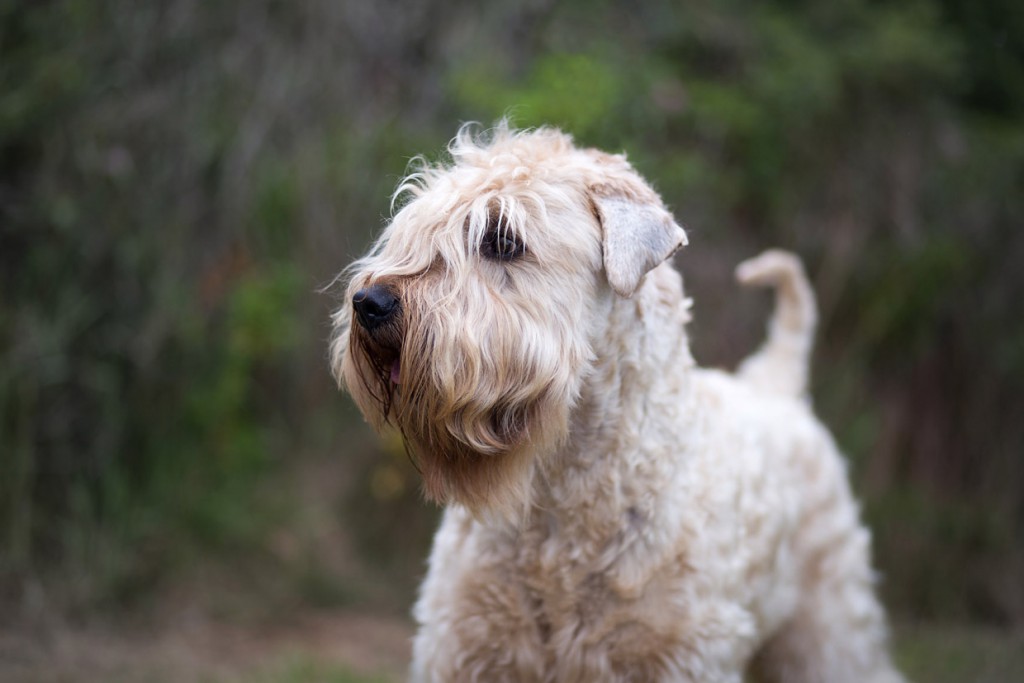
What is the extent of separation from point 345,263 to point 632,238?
369 cm

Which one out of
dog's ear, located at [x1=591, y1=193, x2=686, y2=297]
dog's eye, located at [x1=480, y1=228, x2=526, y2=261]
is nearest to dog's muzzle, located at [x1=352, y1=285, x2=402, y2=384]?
dog's eye, located at [x1=480, y1=228, x2=526, y2=261]

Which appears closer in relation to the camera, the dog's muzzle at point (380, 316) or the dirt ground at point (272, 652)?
the dog's muzzle at point (380, 316)

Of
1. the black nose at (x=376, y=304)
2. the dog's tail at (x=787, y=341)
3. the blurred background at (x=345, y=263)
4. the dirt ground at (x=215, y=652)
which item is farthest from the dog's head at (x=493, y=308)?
the dirt ground at (x=215, y=652)

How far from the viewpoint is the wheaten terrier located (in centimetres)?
250

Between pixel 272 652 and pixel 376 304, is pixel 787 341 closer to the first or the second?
pixel 376 304

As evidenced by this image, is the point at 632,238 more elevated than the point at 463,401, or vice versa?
the point at 632,238

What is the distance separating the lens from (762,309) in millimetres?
6465

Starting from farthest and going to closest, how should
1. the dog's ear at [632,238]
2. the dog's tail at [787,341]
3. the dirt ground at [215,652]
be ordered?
the dirt ground at [215,652], the dog's tail at [787,341], the dog's ear at [632,238]

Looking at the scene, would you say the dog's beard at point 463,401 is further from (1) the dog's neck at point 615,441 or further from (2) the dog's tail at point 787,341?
(2) the dog's tail at point 787,341

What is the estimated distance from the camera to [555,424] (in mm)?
2572

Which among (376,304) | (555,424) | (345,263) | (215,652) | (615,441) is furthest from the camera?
(345,263)

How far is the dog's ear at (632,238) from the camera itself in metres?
2.56

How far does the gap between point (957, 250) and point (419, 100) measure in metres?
3.56

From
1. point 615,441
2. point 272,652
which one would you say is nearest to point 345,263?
point 272,652
